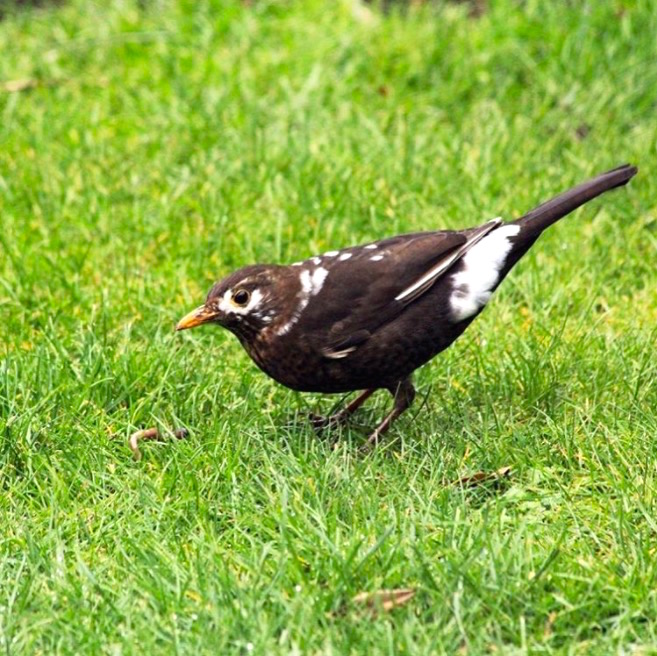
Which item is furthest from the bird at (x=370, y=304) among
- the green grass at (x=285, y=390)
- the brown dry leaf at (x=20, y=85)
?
the brown dry leaf at (x=20, y=85)

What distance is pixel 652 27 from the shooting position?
7.29 metres

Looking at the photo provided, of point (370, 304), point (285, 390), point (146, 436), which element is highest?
point (370, 304)

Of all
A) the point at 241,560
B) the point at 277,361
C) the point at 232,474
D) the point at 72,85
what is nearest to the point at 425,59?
the point at 72,85

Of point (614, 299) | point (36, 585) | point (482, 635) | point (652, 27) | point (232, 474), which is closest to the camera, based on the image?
point (482, 635)

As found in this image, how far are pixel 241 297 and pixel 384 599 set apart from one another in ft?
4.81

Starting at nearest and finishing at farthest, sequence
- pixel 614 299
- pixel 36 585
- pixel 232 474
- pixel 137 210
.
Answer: pixel 36 585 → pixel 232 474 → pixel 614 299 → pixel 137 210

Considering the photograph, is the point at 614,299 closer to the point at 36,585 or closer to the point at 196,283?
the point at 196,283

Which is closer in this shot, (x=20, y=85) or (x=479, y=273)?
(x=479, y=273)

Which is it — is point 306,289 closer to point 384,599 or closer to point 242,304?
point 242,304

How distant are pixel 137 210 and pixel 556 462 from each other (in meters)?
2.78

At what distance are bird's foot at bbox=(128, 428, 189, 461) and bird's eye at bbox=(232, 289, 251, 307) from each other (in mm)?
513

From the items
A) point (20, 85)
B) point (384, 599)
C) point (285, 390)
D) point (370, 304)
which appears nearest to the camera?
point (384, 599)

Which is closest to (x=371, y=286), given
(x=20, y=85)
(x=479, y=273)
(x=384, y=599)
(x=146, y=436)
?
(x=479, y=273)

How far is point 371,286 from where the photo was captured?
4633 millimetres
